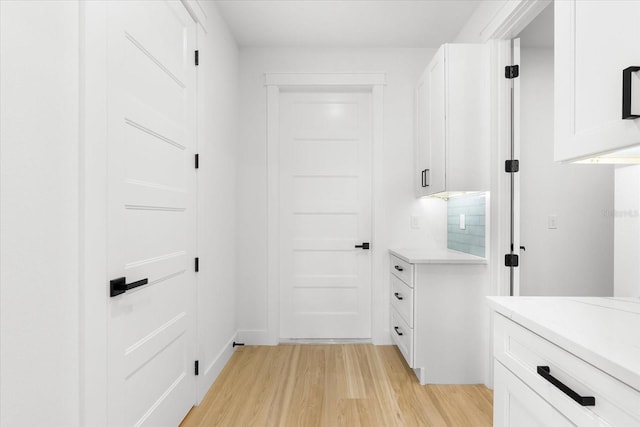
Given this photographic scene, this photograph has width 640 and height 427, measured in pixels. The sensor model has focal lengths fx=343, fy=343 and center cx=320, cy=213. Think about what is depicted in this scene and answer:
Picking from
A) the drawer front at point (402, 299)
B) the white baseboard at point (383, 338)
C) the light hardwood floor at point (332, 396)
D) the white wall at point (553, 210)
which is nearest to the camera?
the light hardwood floor at point (332, 396)

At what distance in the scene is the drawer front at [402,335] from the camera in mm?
2498

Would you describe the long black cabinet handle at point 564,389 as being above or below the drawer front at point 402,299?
above

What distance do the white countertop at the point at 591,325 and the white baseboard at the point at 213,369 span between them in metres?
1.90

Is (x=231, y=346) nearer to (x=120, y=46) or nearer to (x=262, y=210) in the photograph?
(x=262, y=210)

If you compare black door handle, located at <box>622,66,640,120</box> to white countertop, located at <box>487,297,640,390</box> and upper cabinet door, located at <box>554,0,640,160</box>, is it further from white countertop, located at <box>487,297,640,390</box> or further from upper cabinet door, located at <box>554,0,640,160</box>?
white countertop, located at <box>487,297,640,390</box>

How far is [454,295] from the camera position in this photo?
8.05 ft

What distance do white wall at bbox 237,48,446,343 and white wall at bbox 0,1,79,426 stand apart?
211 centimetres

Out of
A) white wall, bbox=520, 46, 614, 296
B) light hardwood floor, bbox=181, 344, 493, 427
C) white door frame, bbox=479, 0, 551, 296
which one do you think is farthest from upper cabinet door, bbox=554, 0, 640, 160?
white wall, bbox=520, 46, 614, 296

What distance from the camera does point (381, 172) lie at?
3.25 meters

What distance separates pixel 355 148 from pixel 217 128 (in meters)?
1.34

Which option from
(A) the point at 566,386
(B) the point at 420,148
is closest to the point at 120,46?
(A) the point at 566,386

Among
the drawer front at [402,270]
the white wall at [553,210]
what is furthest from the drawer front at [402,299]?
the white wall at [553,210]

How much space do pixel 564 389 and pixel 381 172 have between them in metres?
2.52

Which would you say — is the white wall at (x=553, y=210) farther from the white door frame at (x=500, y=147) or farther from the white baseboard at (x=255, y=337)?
the white baseboard at (x=255, y=337)
